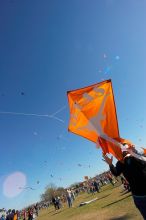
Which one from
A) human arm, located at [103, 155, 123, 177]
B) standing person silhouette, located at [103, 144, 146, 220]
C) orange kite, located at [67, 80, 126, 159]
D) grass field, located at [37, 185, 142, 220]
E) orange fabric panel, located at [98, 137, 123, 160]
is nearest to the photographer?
standing person silhouette, located at [103, 144, 146, 220]

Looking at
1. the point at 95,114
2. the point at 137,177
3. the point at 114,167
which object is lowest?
the point at 137,177

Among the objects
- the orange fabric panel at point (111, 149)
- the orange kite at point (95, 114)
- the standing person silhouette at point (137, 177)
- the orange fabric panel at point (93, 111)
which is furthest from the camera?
the orange fabric panel at point (93, 111)

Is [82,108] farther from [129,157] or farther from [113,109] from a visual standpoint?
[129,157]

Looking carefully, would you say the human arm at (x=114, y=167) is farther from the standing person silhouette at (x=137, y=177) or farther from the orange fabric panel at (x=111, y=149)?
the orange fabric panel at (x=111, y=149)

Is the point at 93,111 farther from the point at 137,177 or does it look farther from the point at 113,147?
the point at 137,177

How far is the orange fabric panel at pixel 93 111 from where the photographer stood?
6.13 metres

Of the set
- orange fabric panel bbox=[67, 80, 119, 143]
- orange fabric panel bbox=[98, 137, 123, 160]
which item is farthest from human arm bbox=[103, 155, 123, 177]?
orange fabric panel bbox=[67, 80, 119, 143]

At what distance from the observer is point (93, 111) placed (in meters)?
6.64

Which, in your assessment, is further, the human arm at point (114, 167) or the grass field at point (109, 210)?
the grass field at point (109, 210)

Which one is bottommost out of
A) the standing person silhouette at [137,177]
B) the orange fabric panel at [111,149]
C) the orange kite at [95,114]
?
the standing person silhouette at [137,177]

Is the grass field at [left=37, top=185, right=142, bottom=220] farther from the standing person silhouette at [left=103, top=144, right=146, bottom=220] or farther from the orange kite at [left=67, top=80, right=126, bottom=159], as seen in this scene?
the standing person silhouette at [left=103, top=144, right=146, bottom=220]

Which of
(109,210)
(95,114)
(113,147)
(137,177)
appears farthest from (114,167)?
Result: (109,210)

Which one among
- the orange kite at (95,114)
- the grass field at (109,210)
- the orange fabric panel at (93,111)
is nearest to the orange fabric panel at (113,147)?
the orange kite at (95,114)

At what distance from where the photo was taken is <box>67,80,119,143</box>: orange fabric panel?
6133 millimetres
